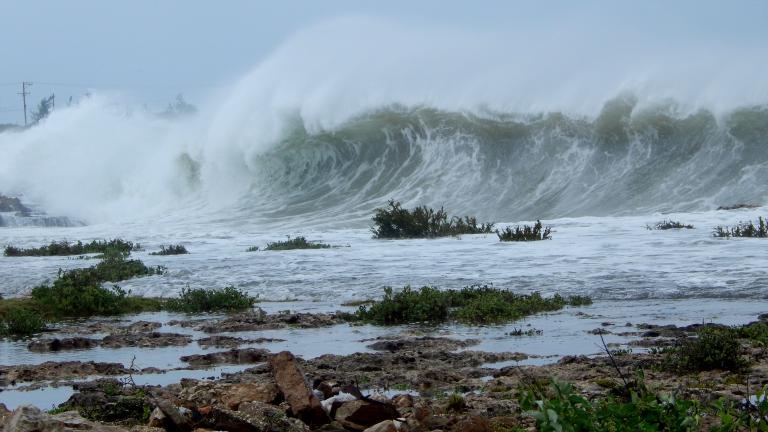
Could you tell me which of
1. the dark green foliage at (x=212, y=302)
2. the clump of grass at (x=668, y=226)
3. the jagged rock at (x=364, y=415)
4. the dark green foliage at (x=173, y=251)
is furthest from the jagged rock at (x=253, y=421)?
the clump of grass at (x=668, y=226)

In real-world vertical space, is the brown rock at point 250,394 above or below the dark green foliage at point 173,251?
below

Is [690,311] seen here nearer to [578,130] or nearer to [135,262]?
[135,262]

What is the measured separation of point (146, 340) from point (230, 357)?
1622mm

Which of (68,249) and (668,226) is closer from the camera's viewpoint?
(668,226)

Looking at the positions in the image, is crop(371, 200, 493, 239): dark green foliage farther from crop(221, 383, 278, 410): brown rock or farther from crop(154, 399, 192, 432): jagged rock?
crop(154, 399, 192, 432): jagged rock

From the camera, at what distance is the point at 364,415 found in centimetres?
474

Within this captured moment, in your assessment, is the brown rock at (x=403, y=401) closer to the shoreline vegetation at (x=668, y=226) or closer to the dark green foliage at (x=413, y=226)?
the dark green foliage at (x=413, y=226)

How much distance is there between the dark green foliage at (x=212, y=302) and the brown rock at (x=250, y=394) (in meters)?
6.49

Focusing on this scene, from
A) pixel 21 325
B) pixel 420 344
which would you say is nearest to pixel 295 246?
pixel 21 325

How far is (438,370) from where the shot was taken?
276 inches

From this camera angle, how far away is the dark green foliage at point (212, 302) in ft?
38.8

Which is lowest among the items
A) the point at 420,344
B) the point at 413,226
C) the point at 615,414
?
the point at 420,344

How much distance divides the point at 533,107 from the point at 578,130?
266 cm

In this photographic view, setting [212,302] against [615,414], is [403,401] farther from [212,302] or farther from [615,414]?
[212,302]
